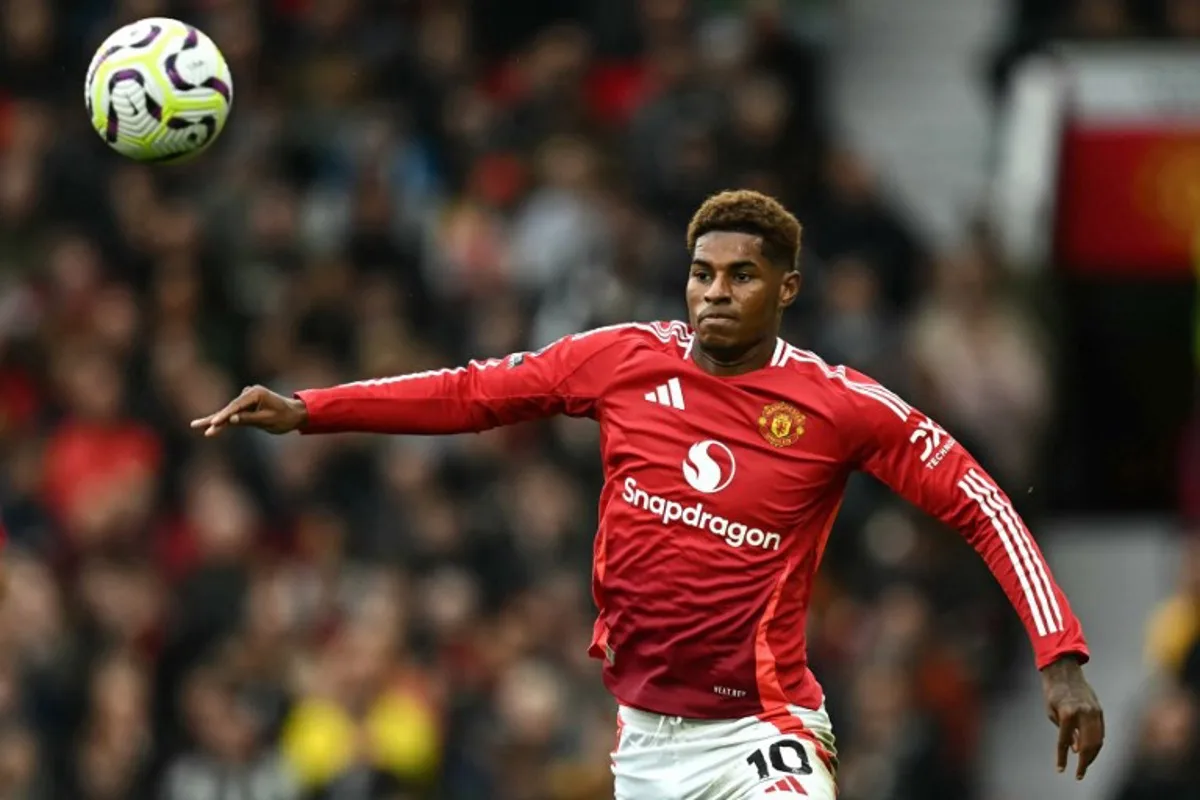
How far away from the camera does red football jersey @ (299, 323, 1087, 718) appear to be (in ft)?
28.5

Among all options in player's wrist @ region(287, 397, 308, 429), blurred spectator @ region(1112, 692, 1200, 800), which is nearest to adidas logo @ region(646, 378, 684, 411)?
player's wrist @ region(287, 397, 308, 429)

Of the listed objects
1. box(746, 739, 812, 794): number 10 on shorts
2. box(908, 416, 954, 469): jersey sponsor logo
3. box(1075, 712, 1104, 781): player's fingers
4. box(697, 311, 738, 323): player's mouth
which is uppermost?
box(697, 311, 738, 323): player's mouth

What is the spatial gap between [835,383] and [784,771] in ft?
3.92

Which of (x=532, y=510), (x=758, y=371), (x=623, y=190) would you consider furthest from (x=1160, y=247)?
(x=758, y=371)

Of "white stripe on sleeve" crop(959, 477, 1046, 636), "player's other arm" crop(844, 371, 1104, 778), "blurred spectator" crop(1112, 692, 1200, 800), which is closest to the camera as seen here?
"player's other arm" crop(844, 371, 1104, 778)

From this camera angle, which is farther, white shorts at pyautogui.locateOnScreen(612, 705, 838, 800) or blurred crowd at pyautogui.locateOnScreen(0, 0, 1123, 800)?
blurred crowd at pyautogui.locateOnScreen(0, 0, 1123, 800)

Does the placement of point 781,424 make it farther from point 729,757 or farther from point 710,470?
point 729,757

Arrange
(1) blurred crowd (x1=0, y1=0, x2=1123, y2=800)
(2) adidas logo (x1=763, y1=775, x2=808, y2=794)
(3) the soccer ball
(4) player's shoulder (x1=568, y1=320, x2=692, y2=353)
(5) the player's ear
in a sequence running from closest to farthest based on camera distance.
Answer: (2) adidas logo (x1=763, y1=775, x2=808, y2=794) → (5) the player's ear → (4) player's shoulder (x1=568, y1=320, x2=692, y2=353) → (3) the soccer ball → (1) blurred crowd (x1=0, y1=0, x2=1123, y2=800)

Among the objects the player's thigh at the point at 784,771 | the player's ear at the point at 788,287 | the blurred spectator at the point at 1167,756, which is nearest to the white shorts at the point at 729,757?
the player's thigh at the point at 784,771

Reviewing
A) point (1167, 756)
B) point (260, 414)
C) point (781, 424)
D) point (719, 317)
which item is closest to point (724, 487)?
point (781, 424)

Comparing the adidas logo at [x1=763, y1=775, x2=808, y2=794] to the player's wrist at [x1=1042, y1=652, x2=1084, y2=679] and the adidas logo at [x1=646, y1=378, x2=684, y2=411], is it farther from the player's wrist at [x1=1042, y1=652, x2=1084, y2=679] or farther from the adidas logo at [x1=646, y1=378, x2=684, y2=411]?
the adidas logo at [x1=646, y1=378, x2=684, y2=411]

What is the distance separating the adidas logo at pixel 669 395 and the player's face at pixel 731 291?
0.65 ft

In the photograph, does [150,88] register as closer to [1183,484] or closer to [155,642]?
[155,642]

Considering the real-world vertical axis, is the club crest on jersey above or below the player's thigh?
above
